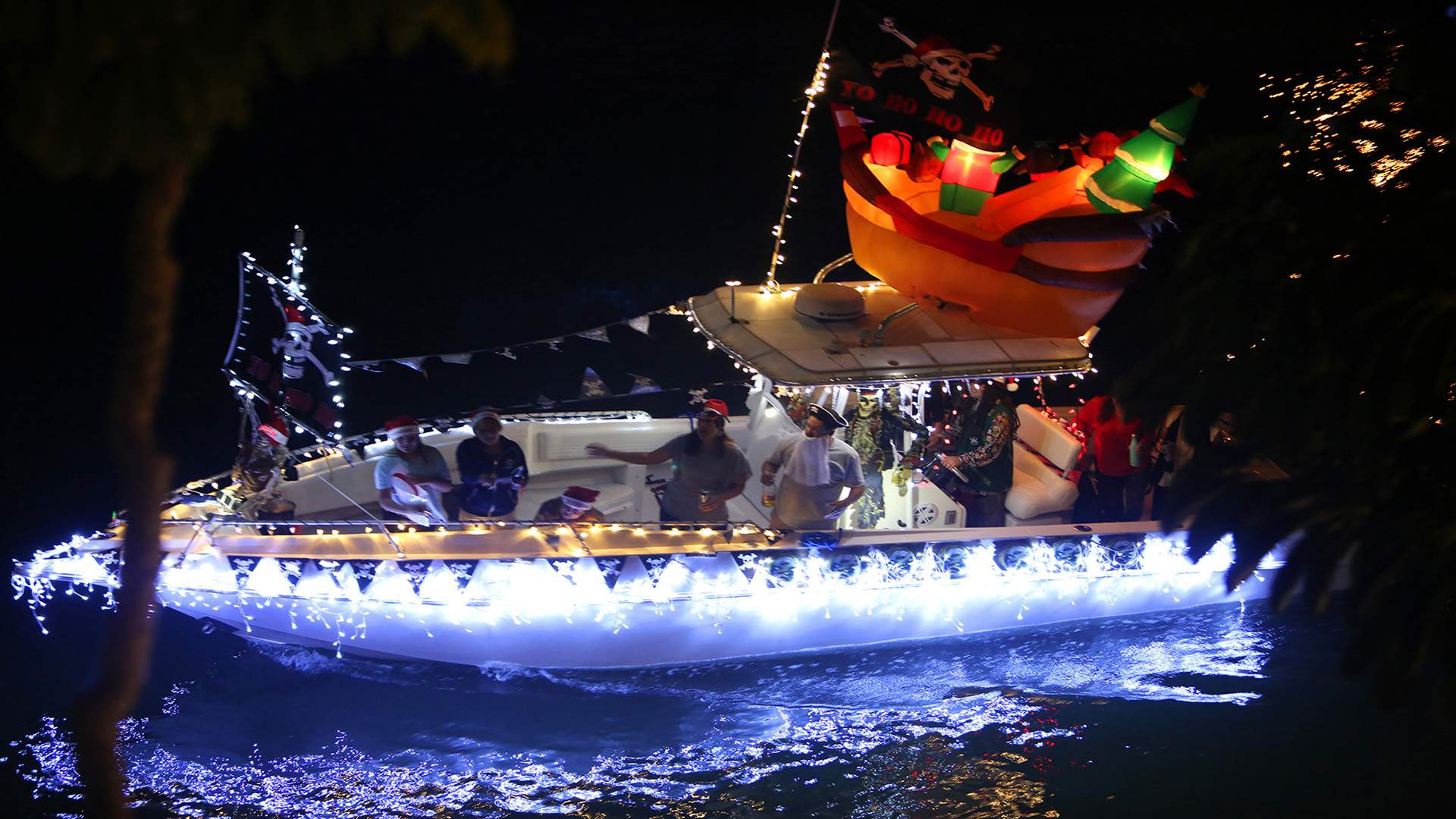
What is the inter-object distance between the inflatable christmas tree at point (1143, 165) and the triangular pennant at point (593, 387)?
10.6 ft

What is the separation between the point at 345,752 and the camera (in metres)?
6.05

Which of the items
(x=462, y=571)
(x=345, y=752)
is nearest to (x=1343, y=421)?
(x=462, y=571)

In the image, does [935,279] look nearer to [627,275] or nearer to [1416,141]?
[1416,141]

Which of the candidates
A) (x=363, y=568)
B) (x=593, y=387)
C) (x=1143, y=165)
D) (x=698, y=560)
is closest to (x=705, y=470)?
(x=698, y=560)

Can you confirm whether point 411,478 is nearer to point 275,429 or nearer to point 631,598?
point 275,429

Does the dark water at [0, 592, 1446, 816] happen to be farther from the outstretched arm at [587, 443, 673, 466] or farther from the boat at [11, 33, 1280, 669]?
the outstretched arm at [587, 443, 673, 466]

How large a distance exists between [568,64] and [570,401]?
13.2 meters

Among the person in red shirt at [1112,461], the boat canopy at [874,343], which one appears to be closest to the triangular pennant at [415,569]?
the boat canopy at [874,343]

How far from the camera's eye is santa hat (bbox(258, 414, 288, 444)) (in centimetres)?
686

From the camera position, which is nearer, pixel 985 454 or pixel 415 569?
pixel 415 569

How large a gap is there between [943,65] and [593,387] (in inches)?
113

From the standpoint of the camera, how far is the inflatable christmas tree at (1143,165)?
23.5 feet

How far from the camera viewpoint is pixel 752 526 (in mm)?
6828

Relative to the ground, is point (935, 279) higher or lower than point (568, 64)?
lower
